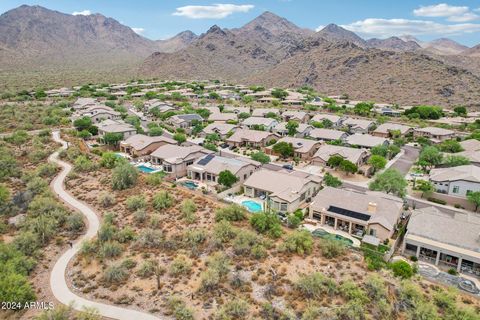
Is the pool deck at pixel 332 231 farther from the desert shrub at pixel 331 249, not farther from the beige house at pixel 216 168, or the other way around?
the beige house at pixel 216 168

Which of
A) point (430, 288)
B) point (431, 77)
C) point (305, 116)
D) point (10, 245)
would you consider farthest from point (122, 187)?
point (431, 77)

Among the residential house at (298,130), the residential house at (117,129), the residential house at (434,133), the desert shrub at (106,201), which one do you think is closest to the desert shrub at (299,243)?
the desert shrub at (106,201)

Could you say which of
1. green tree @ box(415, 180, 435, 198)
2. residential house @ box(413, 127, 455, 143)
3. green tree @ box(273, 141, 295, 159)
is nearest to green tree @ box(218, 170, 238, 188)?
green tree @ box(273, 141, 295, 159)

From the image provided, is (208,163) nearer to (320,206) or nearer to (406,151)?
(320,206)

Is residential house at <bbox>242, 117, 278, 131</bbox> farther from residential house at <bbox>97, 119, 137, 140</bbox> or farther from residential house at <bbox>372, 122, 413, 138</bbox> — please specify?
residential house at <bbox>97, 119, 137, 140</bbox>

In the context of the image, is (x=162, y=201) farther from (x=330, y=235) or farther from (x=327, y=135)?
(x=327, y=135)

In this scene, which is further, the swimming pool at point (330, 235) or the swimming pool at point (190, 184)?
the swimming pool at point (190, 184)
